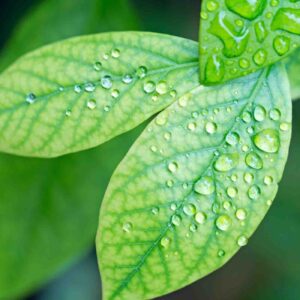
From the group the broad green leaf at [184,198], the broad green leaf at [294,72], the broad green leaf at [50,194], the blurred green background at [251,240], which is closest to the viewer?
the broad green leaf at [184,198]

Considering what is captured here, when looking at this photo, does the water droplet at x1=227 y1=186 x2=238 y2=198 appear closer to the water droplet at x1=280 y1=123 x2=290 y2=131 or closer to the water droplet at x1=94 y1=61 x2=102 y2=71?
the water droplet at x1=280 y1=123 x2=290 y2=131

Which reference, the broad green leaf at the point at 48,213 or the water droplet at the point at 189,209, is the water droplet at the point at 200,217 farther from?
the broad green leaf at the point at 48,213

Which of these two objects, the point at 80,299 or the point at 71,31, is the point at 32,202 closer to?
the point at 71,31

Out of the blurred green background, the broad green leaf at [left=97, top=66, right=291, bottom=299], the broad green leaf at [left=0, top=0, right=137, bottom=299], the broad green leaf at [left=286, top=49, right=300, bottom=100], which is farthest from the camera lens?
the blurred green background

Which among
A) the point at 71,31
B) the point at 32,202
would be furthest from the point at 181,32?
the point at 32,202

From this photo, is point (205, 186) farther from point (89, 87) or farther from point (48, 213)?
point (48, 213)

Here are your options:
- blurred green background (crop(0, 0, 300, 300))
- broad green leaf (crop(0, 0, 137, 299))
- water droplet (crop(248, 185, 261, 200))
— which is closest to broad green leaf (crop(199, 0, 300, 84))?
water droplet (crop(248, 185, 261, 200))

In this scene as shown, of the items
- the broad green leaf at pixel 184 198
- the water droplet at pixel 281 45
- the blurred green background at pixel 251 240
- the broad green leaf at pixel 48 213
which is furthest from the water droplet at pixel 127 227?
the blurred green background at pixel 251 240
